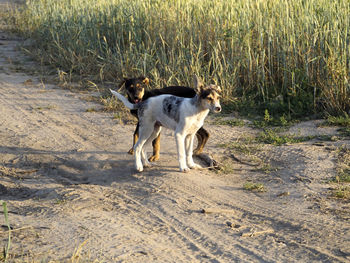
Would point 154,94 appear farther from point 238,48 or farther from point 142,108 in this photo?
point 238,48

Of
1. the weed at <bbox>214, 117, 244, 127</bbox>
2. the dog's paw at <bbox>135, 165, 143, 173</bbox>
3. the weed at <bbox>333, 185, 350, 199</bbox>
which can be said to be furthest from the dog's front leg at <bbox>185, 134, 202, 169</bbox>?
the weed at <bbox>214, 117, 244, 127</bbox>

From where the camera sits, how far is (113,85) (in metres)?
10.2

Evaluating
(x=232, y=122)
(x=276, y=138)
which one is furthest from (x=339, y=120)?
(x=232, y=122)

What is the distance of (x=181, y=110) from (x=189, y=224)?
5.62 feet

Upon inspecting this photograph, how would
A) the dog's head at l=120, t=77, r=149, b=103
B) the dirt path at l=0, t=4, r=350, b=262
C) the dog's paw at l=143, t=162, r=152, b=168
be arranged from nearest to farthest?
the dirt path at l=0, t=4, r=350, b=262 → the dog's paw at l=143, t=162, r=152, b=168 → the dog's head at l=120, t=77, r=149, b=103

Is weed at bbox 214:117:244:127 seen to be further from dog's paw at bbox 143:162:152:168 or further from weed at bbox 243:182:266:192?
weed at bbox 243:182:266:192

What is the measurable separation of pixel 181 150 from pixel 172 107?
1.72ft

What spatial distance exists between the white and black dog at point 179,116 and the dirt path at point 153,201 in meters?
0.24

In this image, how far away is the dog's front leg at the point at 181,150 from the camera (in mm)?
6276

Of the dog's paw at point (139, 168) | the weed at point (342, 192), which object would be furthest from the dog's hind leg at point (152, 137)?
the weed at point (342, 192)

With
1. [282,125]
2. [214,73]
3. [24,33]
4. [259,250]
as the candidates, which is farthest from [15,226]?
[24,33]

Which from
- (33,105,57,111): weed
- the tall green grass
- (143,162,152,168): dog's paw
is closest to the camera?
(143,162,152,168): dog's paw

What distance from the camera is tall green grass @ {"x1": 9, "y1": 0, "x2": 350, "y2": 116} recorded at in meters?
8.48

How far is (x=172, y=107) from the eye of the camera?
6.36 meters
